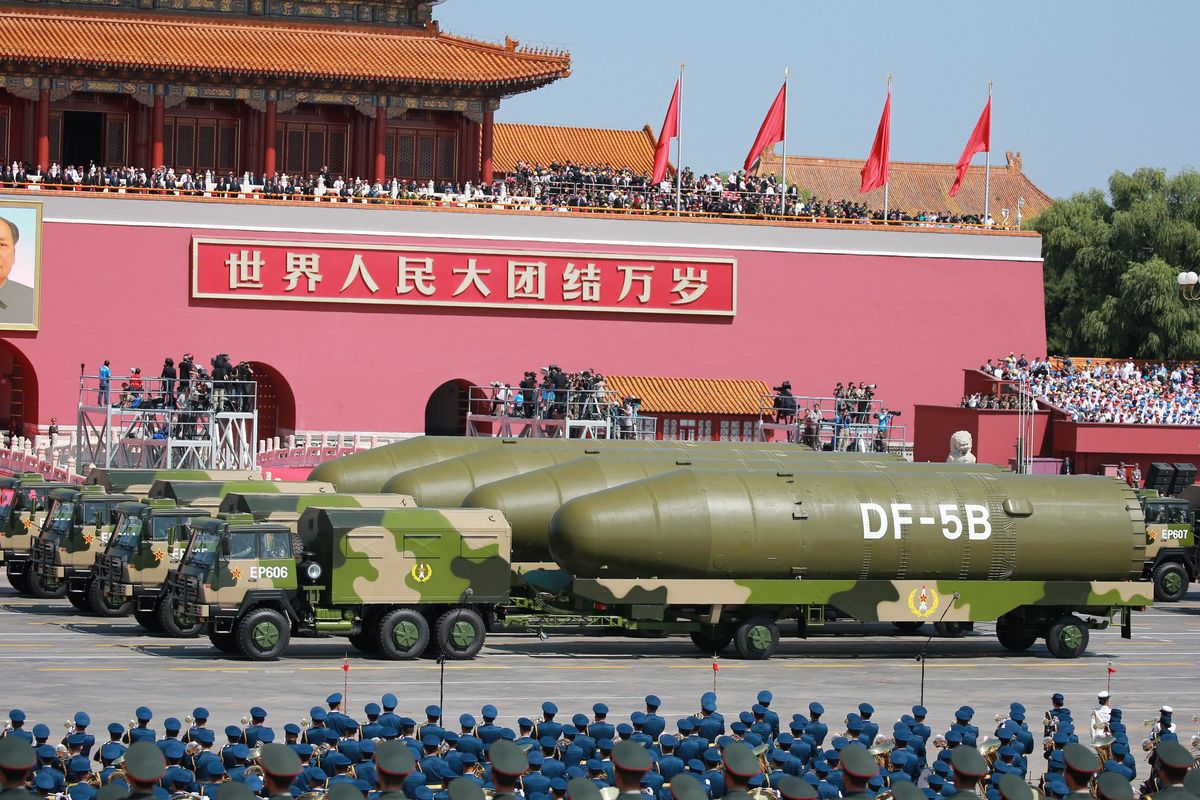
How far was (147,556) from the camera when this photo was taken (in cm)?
2906

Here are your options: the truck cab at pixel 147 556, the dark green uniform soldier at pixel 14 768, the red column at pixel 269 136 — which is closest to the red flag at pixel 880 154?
the red column at pixel 269 136

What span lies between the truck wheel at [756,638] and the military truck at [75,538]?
33.1ft

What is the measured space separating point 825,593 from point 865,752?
16479mm

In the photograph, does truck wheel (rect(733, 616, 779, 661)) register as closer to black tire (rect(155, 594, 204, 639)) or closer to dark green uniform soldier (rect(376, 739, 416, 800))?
black tire (rect(155, 594, 204, 639))

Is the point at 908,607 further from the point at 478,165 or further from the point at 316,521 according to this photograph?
the point at 478,165

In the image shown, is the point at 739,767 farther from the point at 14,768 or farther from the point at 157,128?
the point at 157,128

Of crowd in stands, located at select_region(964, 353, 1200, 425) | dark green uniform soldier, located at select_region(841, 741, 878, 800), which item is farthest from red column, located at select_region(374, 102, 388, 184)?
dark green uniform soldier, located at select_region(841, 741, 878, 800)

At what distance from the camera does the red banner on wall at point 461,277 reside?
54125 millimetres

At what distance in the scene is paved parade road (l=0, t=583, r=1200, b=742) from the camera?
23.7 meters

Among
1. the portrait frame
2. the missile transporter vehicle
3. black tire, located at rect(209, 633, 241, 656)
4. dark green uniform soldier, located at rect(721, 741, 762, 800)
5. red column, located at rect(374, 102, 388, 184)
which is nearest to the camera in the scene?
dark green uniform soldier, located at rect(721, 741, 762, 800)

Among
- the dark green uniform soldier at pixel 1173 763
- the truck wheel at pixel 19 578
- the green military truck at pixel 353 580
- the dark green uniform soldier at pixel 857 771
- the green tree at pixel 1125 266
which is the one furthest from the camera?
the green tree at pixel 1125 266

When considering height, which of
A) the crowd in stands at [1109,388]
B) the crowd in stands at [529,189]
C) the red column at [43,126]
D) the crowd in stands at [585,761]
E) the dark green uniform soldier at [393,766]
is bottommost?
the crowd in stands at [585,761]

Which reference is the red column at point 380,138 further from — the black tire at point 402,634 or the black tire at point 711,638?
the black tire at point 402,634

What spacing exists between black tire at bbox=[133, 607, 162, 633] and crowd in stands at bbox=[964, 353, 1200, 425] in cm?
3076
